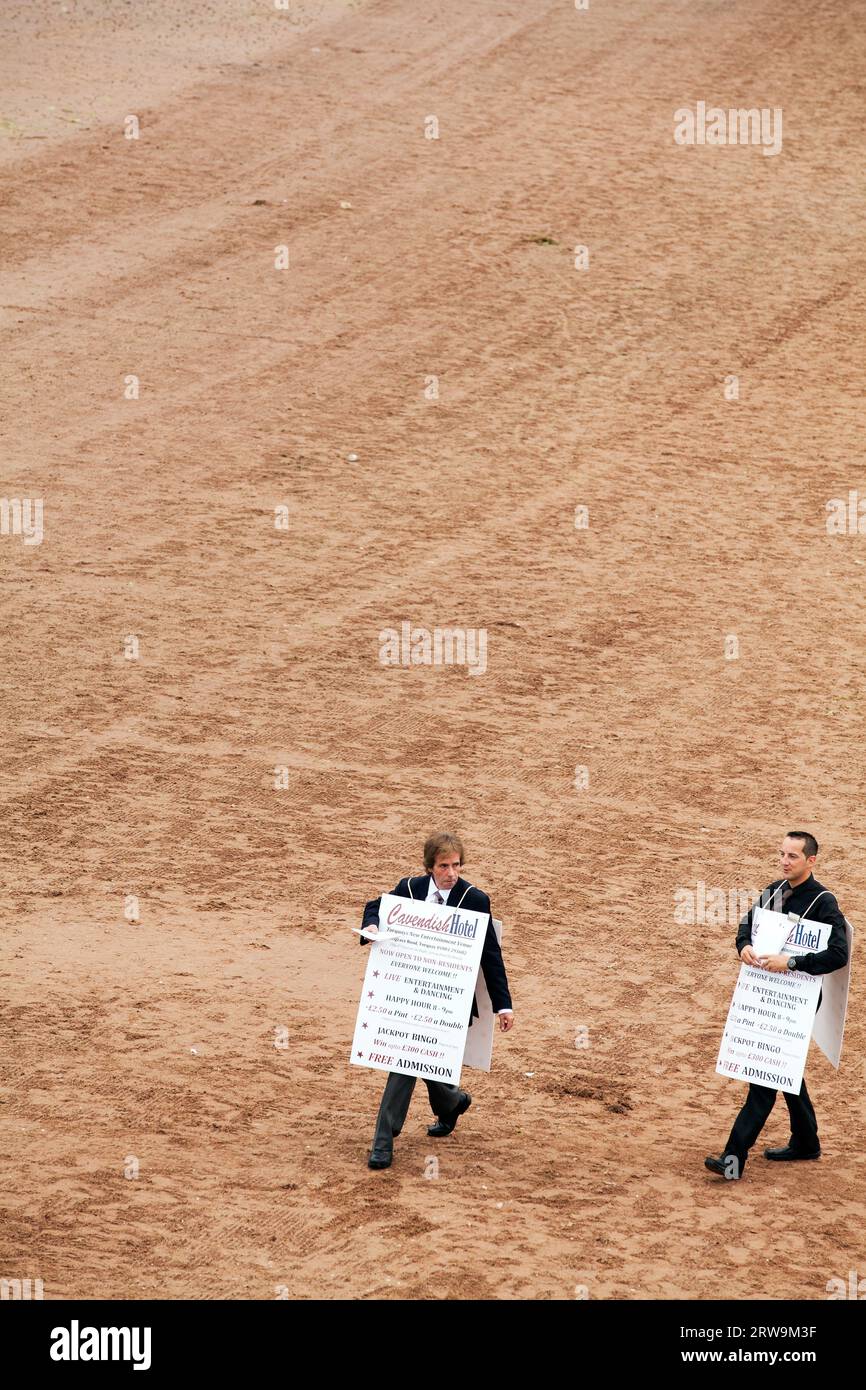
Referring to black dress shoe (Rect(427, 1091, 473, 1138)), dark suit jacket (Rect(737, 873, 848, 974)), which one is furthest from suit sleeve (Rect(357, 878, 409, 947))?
dark suit jacket (Rect(737, 873, 848, 974))

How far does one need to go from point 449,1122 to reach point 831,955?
2.45 metres

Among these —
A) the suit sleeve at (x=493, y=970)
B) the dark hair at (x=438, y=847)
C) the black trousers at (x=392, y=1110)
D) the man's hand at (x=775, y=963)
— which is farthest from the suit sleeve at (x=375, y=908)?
the man's hand at (x=775, y=963)

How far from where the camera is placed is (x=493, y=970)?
9367 mm

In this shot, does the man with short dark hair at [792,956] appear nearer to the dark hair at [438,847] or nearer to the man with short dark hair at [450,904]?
the man with short dark hair at [450,904]

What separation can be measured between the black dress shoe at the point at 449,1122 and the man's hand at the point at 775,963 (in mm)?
1900

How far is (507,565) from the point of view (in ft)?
67.3

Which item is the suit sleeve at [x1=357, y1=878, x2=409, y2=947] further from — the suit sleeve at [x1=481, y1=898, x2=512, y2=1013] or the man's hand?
the man's hand

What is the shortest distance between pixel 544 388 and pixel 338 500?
4.77 meters

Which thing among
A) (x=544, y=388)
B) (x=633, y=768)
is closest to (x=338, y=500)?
(x=544, y=388)

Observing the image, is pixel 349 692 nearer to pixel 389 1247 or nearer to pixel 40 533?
pixel 40 533

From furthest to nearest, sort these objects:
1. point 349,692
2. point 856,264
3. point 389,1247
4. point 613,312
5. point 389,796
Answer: point 856,264 < point 613,312 < point 349,692 < point 389,796 < point 389,1247

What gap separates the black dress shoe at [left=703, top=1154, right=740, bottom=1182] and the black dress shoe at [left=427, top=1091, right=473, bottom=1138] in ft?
4.61

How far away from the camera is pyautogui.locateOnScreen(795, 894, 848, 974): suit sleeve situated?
9.02m

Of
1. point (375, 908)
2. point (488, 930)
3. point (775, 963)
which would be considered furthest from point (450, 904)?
point (775, 963)
